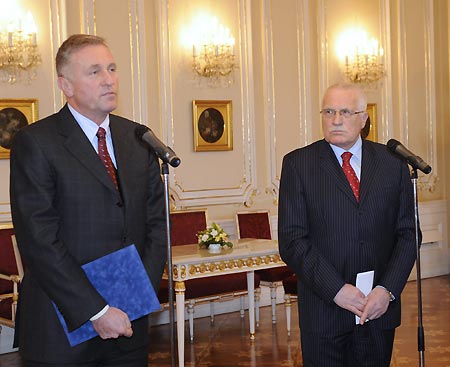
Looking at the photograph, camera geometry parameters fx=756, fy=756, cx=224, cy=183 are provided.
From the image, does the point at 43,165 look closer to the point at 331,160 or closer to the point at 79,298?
the point at 79,298

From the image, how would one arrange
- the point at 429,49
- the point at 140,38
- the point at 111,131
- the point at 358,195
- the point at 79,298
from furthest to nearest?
Result: the point at 429,49
the point at 140,38
the point at 358,195
the point at 111,131
the point at 79,298

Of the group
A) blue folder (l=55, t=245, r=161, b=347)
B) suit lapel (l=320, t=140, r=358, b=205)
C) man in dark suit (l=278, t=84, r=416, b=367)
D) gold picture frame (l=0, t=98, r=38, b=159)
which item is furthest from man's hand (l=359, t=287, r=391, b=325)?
gold picture frame (l=0, t=98, r=38, b=159)

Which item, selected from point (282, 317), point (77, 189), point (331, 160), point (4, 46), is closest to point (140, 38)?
point (4, 46)

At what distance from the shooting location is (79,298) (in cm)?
246

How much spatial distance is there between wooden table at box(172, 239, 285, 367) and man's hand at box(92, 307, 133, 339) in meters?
2.91

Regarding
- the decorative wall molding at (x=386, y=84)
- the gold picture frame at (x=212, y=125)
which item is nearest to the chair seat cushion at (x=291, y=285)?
the gold picture frame at (x=212, y=125)

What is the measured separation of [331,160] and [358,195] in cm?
19

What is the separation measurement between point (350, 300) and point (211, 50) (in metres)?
4.78

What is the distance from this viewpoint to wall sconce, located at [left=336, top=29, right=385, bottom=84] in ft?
28.4

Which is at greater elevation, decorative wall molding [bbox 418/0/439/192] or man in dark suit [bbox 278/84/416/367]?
decorative wall molding [bbox 418/0/439/192]

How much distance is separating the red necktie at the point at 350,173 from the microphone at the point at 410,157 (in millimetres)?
185

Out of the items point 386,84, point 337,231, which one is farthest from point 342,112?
point 386,84

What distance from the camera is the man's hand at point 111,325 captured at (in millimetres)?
2482

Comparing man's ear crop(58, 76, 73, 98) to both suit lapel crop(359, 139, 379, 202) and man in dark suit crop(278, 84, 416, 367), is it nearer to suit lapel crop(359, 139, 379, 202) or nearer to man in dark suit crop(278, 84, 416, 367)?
man in dark suit crop(278, 84, 416, 367)
